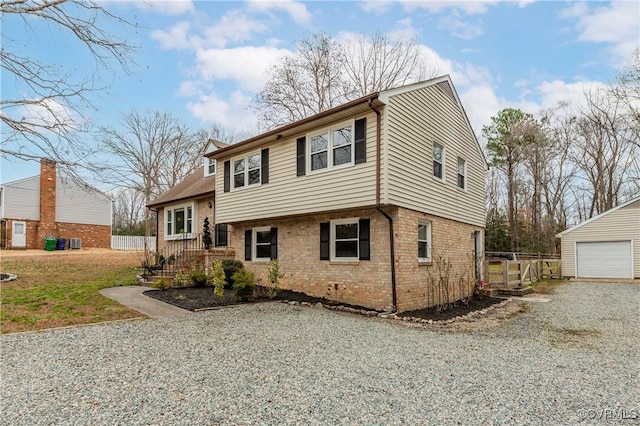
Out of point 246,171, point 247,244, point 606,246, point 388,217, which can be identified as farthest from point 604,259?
point 246,171

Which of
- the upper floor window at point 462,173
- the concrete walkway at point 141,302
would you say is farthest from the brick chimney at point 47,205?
the upper floor window at point 462,173

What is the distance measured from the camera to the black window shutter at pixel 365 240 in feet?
31.7

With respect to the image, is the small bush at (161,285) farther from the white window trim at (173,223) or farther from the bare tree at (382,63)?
the bare tree at (382,63)

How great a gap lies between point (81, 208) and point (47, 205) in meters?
2.14

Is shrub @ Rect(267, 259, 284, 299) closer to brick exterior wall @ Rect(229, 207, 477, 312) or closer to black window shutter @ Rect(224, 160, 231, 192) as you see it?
brick exterior wall @ Rect(229, 207, 477, 312)

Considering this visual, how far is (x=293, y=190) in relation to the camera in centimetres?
1080

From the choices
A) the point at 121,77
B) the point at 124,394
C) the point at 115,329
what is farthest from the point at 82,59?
the point at 124,394

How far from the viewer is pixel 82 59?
8.27 metres

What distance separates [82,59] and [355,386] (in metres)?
8.84

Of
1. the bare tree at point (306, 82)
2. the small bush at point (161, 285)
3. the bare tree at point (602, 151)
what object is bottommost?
the small bush at point (161, 285)

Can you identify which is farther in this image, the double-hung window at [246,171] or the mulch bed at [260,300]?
the double-hung window at [246,171]

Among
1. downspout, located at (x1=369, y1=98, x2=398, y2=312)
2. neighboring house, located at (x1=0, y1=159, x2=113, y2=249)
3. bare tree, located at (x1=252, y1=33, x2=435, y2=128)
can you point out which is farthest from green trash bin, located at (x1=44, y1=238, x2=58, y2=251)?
downspout, located at (x1=369, y1=98, x2=398, y2=312)

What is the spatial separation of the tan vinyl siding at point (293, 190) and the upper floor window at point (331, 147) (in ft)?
0.97

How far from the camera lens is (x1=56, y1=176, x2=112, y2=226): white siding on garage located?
26.3m
